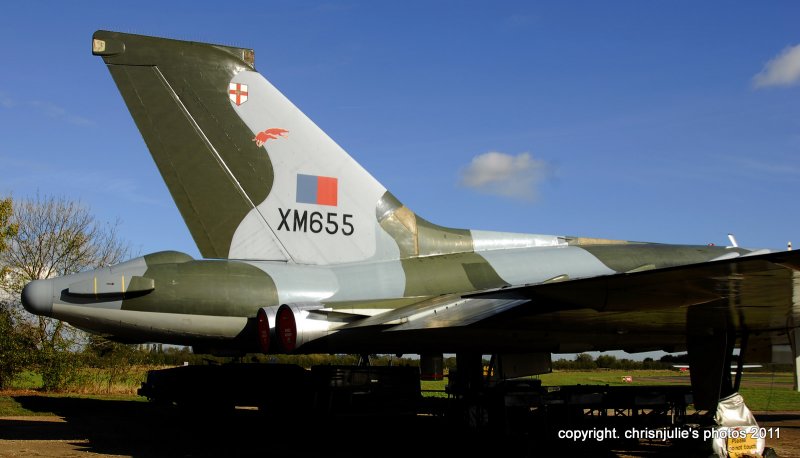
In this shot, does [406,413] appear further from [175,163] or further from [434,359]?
[175,163]

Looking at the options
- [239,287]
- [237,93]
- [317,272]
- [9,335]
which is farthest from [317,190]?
[9,335]

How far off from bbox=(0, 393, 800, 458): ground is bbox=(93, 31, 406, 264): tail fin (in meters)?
2.83

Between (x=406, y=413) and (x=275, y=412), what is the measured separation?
425cm

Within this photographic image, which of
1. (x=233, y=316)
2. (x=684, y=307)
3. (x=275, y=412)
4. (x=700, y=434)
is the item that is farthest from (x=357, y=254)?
(x=275, y=412)

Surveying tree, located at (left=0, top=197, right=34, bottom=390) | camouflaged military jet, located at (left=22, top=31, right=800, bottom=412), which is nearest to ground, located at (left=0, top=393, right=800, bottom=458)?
camouflaged military jet, located at (left=22, top=31, right=800, bottom=412)

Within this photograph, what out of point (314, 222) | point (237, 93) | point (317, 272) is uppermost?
point (237, 93)

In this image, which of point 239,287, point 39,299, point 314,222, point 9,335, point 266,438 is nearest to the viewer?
point 39,299

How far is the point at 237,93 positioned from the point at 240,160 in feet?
3.14

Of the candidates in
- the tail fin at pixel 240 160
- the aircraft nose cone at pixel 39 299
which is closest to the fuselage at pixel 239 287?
the aircraft nose cone at pixel 39 299

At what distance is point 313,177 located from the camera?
9914 mm

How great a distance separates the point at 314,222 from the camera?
31.9 feet

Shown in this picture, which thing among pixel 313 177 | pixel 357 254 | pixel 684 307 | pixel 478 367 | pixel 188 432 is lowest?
pixel 188 432

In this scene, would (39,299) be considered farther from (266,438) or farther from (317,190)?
(266,438)

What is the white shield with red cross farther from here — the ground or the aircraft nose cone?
the ground
